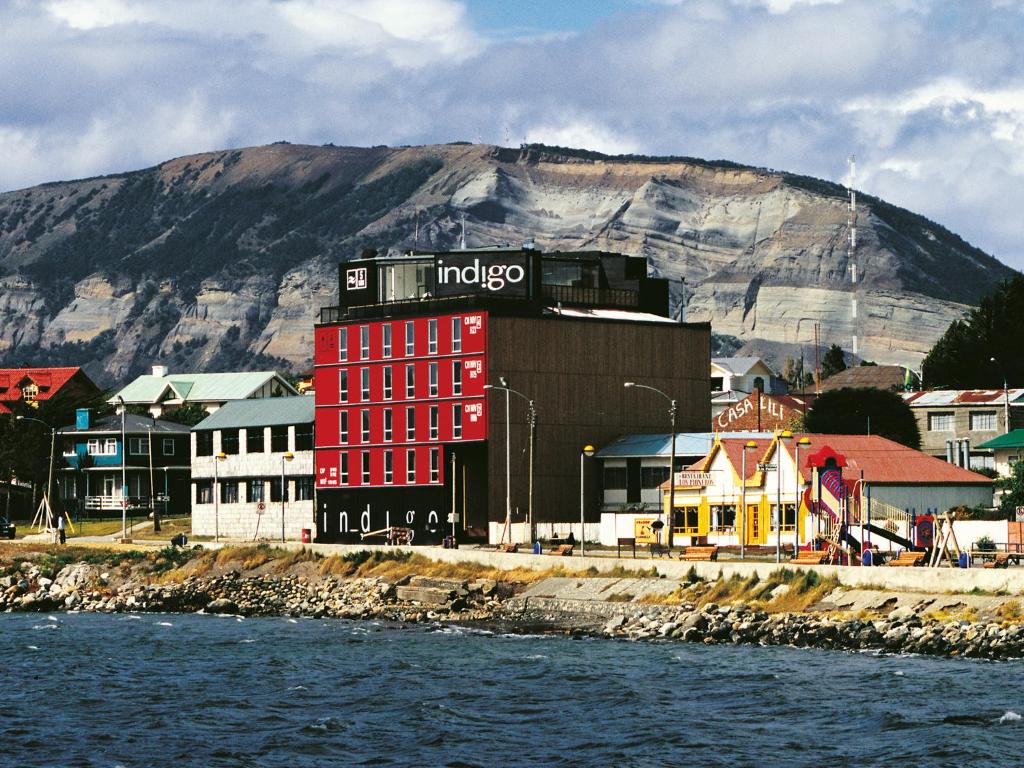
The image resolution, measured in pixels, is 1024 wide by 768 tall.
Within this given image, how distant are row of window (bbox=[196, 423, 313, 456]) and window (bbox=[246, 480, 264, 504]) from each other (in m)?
2.37

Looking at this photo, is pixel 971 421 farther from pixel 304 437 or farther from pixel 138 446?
pixel 138 446

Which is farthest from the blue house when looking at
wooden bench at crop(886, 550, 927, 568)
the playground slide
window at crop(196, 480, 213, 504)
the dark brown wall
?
wooden bench at crop(886, 550, 927, 568)

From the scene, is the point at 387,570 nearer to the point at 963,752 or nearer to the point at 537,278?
the point at 537,278

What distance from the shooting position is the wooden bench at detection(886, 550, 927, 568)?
76875 millimetres

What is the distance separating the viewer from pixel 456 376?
12525cm

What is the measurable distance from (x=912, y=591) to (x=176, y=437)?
107245 mm

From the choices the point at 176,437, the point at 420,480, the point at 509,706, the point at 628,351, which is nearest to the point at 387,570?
the point at 420,480

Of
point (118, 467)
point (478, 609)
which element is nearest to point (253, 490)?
point (118, 467)

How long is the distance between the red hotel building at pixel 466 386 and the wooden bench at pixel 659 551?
18.5 metres

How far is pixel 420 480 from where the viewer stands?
12688 centimetres

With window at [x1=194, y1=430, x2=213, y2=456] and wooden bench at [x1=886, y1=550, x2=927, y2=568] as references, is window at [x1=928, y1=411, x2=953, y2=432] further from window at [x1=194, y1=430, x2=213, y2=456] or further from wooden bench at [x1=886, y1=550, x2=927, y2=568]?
wooden bench at [x1=886, y1=550, x2=927, y2=568]

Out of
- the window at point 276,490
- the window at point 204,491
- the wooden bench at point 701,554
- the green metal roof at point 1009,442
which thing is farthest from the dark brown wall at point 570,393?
the wooden bench at point 701,554

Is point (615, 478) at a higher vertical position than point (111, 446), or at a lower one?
lower

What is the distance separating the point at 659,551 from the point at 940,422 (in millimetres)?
63932
